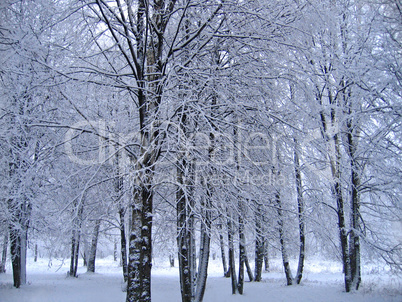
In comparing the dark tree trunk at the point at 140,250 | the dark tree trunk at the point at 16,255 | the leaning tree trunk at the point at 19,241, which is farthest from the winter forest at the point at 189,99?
the dark tree trunk at the point at 16,255

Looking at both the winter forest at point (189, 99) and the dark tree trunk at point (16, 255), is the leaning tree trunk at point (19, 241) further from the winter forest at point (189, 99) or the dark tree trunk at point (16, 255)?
the winter forest at point (189, 99)

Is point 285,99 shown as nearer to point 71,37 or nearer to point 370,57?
point 370,57

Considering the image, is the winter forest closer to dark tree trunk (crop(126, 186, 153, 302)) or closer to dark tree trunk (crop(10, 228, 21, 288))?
dark tree trunk (crop(126, 186, 153, 302))

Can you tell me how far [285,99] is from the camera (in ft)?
19.2

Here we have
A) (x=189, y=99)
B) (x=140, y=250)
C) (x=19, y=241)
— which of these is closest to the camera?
(x=189, y=99)

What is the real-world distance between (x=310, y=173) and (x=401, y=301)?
14.7ft

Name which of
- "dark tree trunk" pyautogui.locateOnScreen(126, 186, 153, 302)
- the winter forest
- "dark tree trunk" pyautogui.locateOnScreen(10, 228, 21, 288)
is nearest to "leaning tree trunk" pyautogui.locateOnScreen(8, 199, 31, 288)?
"dark tree trunk" pyautogui.locateOnScreen(10, 228, 21, 288)

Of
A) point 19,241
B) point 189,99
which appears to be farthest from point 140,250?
point 19,241

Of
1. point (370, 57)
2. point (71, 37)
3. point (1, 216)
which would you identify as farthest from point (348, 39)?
point (1, 216)

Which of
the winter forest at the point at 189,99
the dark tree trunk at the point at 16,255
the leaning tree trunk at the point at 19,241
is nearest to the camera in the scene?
the winter forest at the point at 189,99

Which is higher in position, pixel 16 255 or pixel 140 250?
pixel 140 250

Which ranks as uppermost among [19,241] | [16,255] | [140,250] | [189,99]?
[189,99]

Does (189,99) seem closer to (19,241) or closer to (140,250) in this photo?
(140,250)

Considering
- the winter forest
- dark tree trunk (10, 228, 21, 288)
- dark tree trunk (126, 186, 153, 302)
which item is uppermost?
the winter forest
